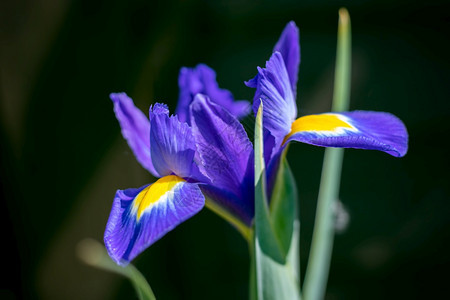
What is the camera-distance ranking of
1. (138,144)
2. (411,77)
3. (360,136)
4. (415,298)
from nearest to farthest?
(360,136)
(138,144)
(411,77)
(415,298)

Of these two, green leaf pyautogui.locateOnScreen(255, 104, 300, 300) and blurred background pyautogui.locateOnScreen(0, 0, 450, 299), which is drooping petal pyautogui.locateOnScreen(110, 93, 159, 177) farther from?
blurred background pyautogui.locateOnScreen(0, 0, 450, 299)

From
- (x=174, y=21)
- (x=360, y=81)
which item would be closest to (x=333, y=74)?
(x=360, y=81)

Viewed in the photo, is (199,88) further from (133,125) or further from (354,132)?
(354,132)

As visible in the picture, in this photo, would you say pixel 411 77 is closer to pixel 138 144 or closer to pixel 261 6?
pixel 261 6

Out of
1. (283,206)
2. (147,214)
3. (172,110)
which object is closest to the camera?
(147,214)

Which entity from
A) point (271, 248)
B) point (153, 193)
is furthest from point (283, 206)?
point (153, 193)

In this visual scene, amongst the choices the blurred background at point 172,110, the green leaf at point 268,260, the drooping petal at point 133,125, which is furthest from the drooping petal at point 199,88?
the blurred background at point 172,110

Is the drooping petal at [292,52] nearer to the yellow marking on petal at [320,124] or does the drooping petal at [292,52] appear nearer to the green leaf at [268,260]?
the yellow marking on petal at [320,124]
